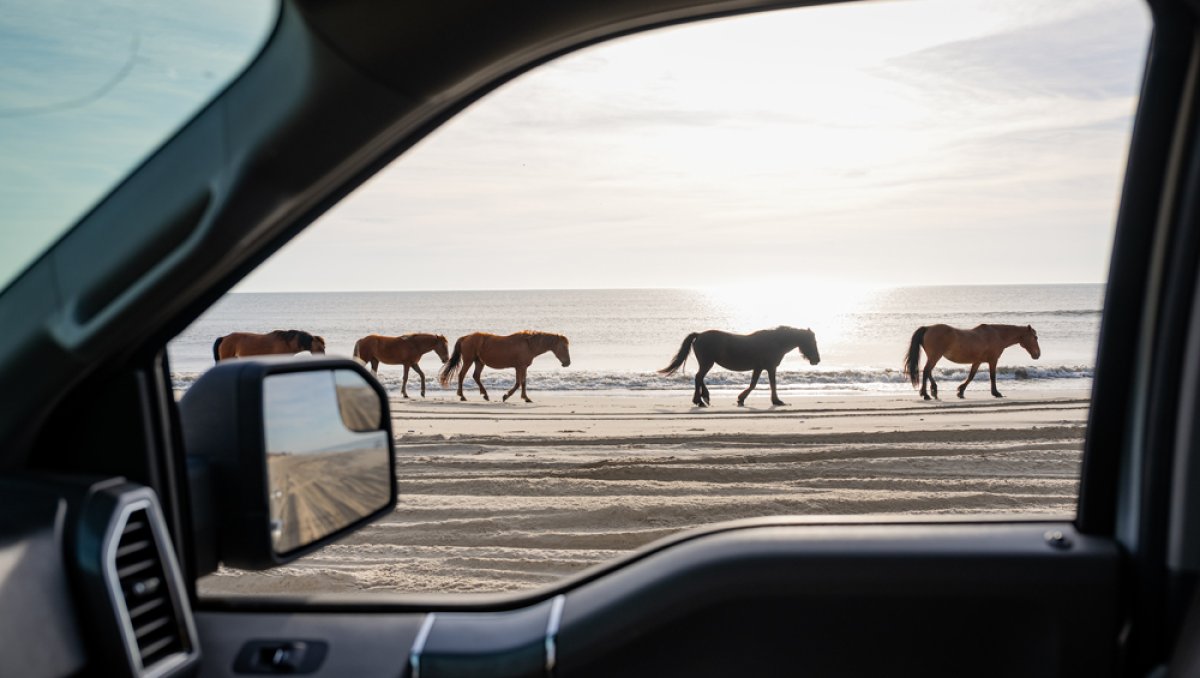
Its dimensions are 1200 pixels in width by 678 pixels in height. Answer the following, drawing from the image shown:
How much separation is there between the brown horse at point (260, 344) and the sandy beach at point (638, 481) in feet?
4.98

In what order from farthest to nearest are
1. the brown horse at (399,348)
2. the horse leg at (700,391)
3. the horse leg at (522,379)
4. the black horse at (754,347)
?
1. the brown horse at (399,348)
2. the horse leg at (522,379)
3. the black horse at (754,347)
4. the horse leg at (700,391)

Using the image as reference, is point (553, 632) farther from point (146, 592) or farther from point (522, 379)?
point (522, 379)

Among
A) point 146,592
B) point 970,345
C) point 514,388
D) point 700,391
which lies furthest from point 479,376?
point 146,592

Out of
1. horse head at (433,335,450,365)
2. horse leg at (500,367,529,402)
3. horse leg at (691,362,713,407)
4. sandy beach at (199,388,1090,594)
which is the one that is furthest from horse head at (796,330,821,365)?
horse head at (433,335,450,365)

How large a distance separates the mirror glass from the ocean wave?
1573 centimetres

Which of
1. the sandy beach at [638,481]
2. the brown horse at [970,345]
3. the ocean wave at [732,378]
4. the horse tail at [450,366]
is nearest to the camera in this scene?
the sandy beach at [638,481]

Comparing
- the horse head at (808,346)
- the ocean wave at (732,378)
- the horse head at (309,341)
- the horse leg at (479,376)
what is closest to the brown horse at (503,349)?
the horse leg at (479,376)

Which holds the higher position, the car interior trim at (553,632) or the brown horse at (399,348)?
the car interior trim at (553,632)

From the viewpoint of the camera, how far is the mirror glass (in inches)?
58.4

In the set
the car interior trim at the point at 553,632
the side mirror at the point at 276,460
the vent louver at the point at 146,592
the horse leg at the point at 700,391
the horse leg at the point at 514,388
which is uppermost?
the side mirror at the point at 276,460

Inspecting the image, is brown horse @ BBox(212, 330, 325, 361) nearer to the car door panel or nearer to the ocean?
the ocean

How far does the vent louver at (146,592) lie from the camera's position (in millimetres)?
1295

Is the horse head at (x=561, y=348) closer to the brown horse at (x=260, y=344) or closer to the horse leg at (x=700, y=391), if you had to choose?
the horse leg at (x=700, y=391)

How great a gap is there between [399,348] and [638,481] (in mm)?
10499
